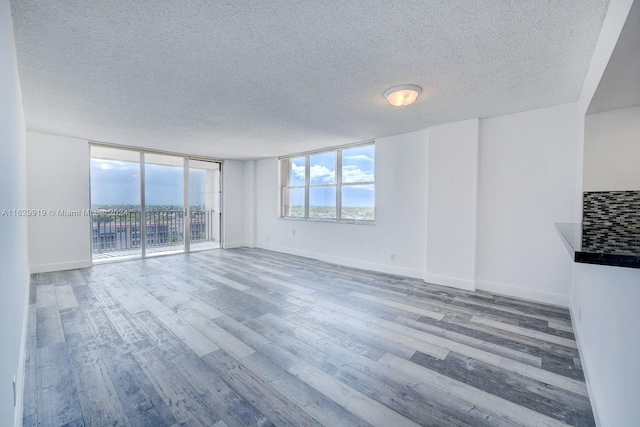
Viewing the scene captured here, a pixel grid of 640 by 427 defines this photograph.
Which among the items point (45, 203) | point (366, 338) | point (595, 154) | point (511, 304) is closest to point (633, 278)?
point (366, 338)

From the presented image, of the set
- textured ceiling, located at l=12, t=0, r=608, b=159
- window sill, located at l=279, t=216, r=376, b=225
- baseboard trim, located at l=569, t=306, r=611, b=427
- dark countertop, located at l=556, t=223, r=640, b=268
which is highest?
textured ceiling, located at l=12, t=0, r=608, b=159

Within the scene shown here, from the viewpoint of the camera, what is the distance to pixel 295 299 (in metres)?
3.42

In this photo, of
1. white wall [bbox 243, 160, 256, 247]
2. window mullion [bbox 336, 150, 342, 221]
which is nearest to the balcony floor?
white wall [bbox 243, 160, 256, 247]

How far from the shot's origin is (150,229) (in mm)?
6289

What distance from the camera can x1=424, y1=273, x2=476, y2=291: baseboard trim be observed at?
12.3 ft

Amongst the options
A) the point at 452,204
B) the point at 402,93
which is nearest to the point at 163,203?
the point at 402,93

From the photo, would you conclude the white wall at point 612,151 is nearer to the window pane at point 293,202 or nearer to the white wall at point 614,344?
the white wall at point 614,344

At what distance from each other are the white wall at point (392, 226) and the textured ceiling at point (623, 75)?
2.15 m

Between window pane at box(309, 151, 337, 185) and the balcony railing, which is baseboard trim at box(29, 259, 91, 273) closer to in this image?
the balcony railing

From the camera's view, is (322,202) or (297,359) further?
(322,202)

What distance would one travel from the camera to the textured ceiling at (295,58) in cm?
165

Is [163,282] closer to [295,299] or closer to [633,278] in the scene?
[295,299]

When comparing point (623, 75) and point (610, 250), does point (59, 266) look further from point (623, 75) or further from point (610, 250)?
point (623, 75)

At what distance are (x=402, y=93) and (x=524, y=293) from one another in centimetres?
295
